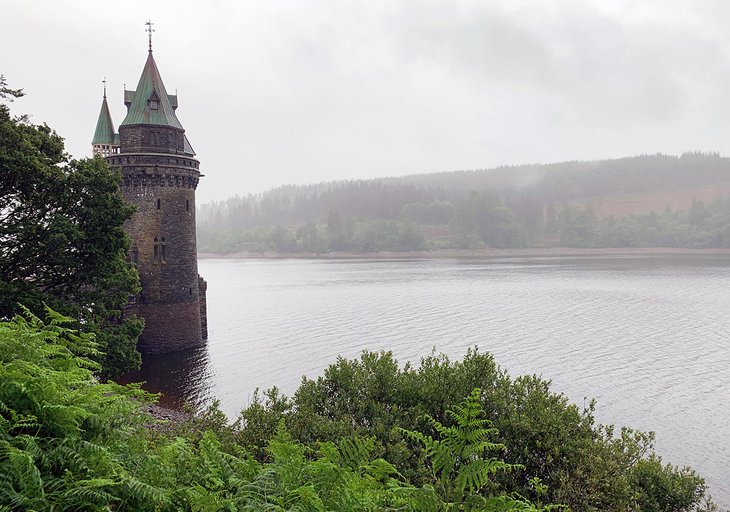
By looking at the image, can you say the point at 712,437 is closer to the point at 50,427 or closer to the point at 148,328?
the point at 50,427

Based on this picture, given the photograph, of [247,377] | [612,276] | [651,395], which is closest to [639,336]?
[651,395]

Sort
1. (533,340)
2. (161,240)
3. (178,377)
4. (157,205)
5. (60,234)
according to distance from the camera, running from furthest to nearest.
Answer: (533,340)
(161,240)
(157,205)
(178,377)
(60,234)

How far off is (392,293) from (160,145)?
195ft

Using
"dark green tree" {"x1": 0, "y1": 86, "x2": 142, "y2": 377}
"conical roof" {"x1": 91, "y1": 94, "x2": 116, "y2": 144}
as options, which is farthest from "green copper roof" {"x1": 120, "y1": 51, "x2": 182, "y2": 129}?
"dark green tree" {"x1": 0, "y1": 86, "x2": 142, "y2": 377}

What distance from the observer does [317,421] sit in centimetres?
1891

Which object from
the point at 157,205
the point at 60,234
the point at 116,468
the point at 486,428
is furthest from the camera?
the point at 157,205

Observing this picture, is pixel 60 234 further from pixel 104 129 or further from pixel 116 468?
pixel 104 129

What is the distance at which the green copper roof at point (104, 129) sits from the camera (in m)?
49.4

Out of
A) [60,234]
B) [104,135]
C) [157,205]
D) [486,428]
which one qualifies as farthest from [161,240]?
[486,428]

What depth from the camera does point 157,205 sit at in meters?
47.2

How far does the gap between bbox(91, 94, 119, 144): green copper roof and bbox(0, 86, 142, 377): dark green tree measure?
74.3 feet

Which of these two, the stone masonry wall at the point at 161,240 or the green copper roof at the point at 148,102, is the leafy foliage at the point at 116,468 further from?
the green copper roof at the point at 148,102

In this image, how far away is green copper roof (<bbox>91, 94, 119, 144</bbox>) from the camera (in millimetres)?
49381

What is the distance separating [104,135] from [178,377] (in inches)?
890
